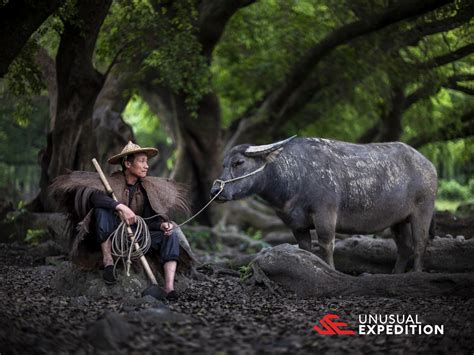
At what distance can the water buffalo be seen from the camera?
845 centimetres

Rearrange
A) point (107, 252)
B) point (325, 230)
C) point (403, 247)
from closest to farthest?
point (107, 252)
point (325, 230)
point (403, 247)

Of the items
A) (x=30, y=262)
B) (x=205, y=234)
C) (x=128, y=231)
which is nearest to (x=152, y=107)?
(x=205, y=234)

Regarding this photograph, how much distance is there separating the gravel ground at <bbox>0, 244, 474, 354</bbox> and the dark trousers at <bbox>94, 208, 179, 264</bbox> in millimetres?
567

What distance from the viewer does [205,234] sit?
16219 mm

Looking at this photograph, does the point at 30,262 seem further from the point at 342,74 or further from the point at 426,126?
the point at 426,126

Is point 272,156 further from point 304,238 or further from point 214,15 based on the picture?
point 214,15

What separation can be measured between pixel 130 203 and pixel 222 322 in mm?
2176

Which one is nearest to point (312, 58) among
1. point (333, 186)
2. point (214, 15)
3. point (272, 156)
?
point (214, 15)

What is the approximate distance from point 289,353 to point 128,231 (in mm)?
2934

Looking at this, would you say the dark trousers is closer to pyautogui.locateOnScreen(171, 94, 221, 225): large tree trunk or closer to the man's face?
the man's face

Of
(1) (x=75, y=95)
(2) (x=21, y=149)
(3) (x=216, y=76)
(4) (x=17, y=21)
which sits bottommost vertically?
(2) (x=21, y=149)

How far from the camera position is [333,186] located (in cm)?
852

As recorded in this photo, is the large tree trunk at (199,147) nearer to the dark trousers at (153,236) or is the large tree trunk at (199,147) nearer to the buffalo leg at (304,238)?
the buffalo leg at (304,238)

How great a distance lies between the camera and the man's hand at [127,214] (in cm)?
713
